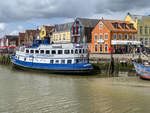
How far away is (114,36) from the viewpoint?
1937 inches

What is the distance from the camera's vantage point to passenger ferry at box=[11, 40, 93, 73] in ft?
109

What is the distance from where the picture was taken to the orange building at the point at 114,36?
48.9 meters

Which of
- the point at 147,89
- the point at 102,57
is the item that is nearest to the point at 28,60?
the point at 102,57

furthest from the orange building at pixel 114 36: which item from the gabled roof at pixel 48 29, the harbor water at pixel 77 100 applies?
the harbor water at pixel 77 100

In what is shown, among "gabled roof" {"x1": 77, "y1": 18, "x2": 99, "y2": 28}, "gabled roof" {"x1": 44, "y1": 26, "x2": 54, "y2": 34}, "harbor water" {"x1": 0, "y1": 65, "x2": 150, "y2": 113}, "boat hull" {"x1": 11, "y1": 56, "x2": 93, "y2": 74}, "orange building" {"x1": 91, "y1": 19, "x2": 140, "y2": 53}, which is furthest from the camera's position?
"gabled roof" {"x1": 44, "y1": 26, "x2": 54, "y2": 34}

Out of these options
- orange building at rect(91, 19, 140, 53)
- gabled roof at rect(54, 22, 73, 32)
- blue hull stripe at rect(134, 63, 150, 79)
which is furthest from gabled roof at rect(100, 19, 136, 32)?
blue hull stripe at rect(134, 63, 150, 79)

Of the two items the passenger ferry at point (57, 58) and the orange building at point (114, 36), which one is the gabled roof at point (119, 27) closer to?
the orange building at point (114, 36)

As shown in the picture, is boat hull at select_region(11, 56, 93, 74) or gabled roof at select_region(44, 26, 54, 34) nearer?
boat hull at select_region(11, 56, 93, 74)

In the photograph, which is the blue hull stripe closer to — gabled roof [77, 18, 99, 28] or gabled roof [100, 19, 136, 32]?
gabled roof [100, 19, 136, 32]

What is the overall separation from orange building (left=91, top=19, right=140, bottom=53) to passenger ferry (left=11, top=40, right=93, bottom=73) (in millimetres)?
15321

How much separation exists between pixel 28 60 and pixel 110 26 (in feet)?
67.0

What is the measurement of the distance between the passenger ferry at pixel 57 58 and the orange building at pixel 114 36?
15321 millimetres

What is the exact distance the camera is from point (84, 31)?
59156 millimetres

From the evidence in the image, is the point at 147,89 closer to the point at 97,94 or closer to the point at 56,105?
the point at 97,94
